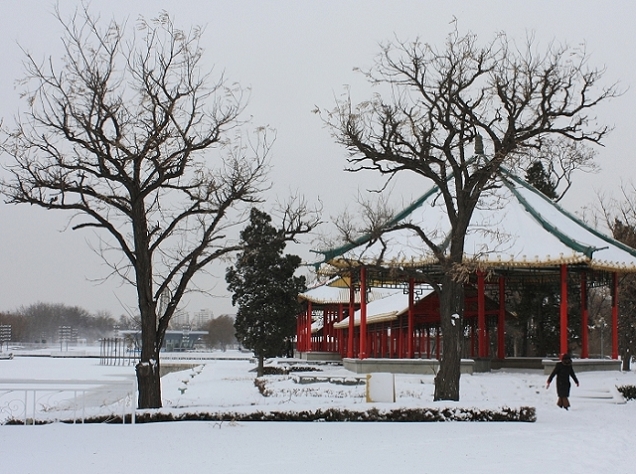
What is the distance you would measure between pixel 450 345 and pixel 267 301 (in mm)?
24194

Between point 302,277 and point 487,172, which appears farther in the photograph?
point 302,277

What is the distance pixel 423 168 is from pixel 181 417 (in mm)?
8112

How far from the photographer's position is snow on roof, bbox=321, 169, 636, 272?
2594 centimetres

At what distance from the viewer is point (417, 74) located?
62.4ft

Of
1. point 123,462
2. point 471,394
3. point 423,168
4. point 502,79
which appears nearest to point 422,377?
point 471,394

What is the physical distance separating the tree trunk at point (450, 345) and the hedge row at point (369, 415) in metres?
2.25

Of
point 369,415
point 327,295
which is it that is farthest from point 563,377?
point 327,295

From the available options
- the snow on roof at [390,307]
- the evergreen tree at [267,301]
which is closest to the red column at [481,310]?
the snow on roof at [390,307]

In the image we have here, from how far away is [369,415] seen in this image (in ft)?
52.9

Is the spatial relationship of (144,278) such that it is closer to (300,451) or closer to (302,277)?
(300,451)

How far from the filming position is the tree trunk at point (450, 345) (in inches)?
736

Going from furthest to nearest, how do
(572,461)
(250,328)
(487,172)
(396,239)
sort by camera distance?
(250,328)
(396,239)
(487,172)
(572,461)

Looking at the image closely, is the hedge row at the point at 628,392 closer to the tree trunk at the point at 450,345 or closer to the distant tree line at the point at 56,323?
the tree trunk at the point at 450,345

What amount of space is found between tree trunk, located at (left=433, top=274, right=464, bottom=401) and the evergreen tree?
23.1 metres
